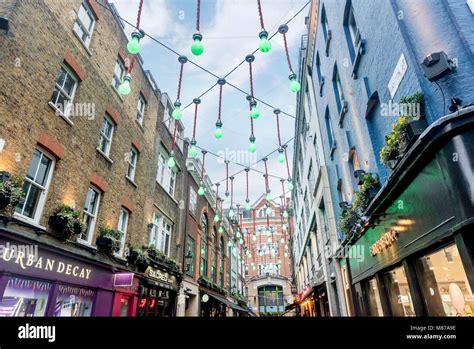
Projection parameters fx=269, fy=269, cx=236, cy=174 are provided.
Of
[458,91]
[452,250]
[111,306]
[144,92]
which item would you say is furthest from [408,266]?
[144,92]

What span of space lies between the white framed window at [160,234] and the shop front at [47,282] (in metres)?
4.66

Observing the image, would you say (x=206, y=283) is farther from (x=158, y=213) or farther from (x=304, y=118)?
(x=304, y=118)

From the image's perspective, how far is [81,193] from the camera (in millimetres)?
9117

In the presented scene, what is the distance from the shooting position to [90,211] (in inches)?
383

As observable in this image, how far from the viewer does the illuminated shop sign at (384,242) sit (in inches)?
234

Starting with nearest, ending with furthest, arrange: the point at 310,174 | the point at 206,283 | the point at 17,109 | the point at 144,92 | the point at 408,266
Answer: the point at 408,266 < the point at 17,109 < the point at 144,92 < the point at 310,174 < the point at 206,283

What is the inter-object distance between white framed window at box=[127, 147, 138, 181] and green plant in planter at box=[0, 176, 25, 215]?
6441 millimetres

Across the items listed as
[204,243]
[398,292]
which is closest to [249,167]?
[398,292]

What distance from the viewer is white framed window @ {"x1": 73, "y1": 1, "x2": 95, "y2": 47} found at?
32.5 ft

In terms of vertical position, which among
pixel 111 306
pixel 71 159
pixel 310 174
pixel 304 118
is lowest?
pixel 111 306

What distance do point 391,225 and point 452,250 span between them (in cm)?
202

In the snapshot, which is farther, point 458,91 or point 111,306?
point 111,306

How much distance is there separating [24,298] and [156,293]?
7.66 m

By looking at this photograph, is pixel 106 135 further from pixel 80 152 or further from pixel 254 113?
pixel 254 113
